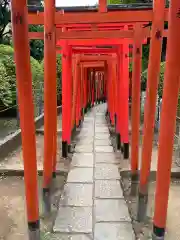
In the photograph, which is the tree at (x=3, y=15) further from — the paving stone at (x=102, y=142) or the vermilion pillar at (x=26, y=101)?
the vermilion pillar at (x=26, y=101)

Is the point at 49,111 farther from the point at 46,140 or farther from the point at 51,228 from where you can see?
the point at 51,228

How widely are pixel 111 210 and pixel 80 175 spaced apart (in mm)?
1452

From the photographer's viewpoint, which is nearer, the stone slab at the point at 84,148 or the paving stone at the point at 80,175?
the paving stone at the point at 80,175

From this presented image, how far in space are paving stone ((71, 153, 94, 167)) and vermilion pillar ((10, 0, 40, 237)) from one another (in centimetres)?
302

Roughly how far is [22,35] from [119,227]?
2.43 metres

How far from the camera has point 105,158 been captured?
6566mm

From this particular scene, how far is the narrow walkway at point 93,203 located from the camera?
138 inches

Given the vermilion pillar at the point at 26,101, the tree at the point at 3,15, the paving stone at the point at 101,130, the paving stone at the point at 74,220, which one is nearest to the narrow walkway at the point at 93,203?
the paving stone at the point at 74,220

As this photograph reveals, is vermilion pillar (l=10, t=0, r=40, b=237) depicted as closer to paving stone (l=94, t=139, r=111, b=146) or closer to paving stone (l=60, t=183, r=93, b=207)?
paving stone (l=60, t=183, r=93, b=207)

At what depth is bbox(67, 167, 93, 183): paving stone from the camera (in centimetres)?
516

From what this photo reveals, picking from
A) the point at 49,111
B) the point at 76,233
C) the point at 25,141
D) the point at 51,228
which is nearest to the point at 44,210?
the point at 51,228

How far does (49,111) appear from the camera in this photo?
12.2 feet

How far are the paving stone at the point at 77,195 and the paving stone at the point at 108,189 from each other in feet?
0.39

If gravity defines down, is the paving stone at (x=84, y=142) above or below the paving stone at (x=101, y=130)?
above
